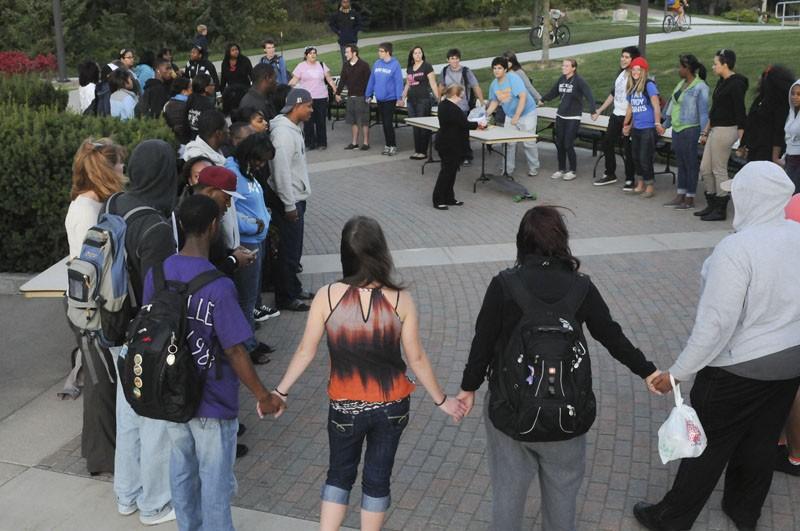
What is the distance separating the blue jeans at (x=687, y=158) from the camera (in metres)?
11.3

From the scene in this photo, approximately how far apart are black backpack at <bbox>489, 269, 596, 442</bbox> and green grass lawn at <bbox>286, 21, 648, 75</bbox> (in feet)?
77.5

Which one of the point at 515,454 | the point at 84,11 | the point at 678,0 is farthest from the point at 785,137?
the point at 84,11

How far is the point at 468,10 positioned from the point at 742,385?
46.1 meters

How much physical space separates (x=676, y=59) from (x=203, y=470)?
21.3m

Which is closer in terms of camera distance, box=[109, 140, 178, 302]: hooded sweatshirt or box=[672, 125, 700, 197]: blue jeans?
box=[109, 140, 178, 302]: hooded sweatshirt

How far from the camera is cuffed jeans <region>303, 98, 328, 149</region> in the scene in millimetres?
15938

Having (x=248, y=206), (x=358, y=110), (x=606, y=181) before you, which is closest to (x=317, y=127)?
(x=358, y=110)

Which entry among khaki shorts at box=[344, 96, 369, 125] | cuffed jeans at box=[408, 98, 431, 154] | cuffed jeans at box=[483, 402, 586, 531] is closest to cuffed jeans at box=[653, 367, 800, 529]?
cuffed jeans at box=[483, 402, 586, 531]

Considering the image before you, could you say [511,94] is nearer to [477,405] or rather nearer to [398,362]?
[477,405]

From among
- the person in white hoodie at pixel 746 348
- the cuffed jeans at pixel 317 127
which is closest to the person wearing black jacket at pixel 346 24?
the cuffed jeans at pixel 317 127

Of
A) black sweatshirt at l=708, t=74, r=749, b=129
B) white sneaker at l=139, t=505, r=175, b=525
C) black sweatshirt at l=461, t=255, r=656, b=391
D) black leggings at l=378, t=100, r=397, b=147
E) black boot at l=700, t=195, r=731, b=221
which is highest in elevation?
black sweatshirt at l=708, t=74, r=749, b=129

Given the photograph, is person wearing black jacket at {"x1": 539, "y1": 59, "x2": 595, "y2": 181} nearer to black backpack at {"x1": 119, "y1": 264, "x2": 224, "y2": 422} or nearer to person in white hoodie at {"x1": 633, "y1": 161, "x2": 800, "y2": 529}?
person in white hoodie at {"x1": 633, "y1": 161, "x2": 800, "y2": 529}

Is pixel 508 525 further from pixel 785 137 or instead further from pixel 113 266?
pixel 785 137

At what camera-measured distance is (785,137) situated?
9938mm
